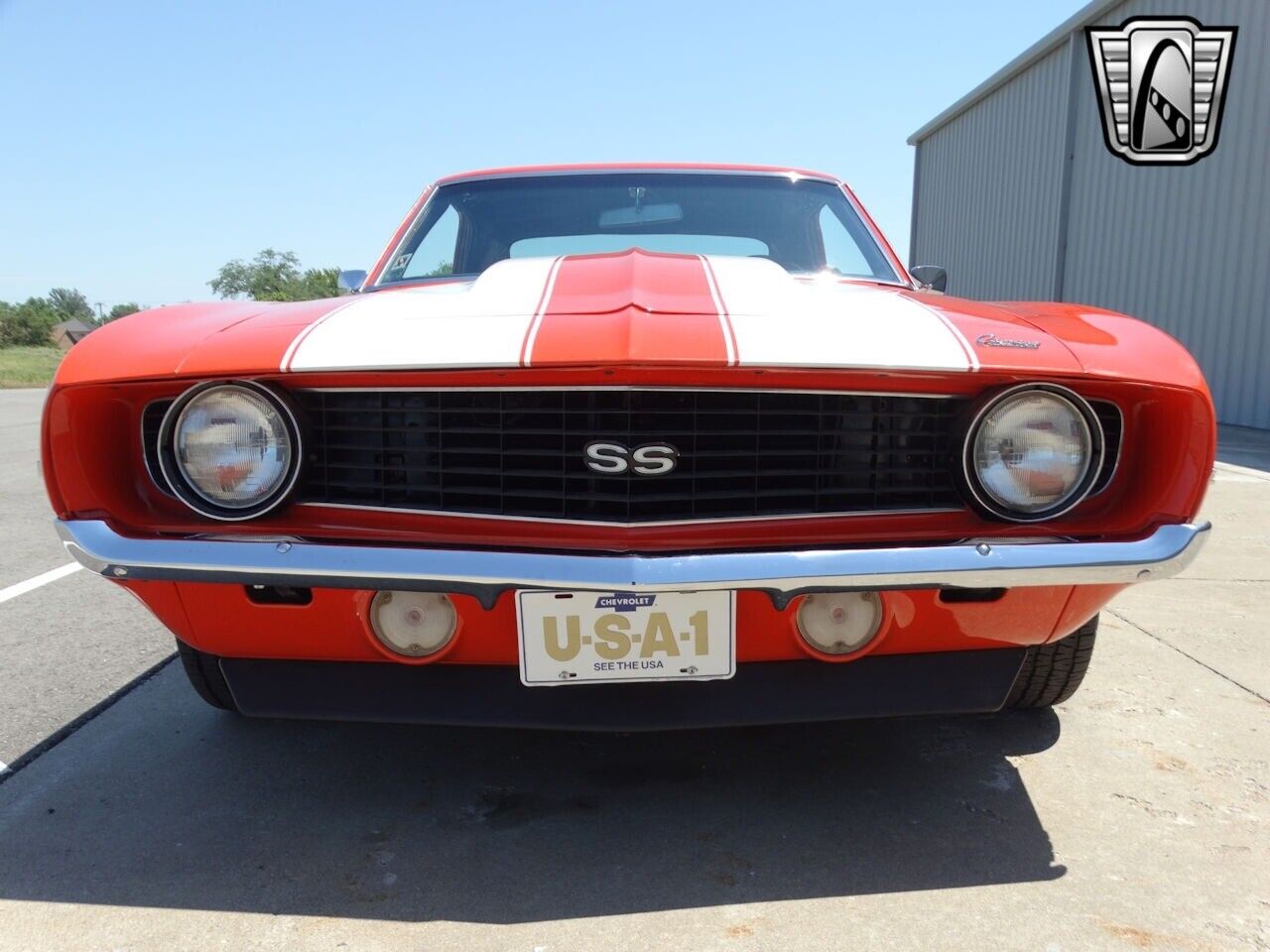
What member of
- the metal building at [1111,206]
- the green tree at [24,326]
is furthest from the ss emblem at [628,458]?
the green tree at [24,326]

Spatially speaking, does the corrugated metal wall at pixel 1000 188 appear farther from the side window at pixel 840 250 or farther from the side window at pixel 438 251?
the side window at pixel 438 251

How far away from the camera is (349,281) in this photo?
3002mm

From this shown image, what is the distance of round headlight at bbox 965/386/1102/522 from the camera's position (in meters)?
1.67

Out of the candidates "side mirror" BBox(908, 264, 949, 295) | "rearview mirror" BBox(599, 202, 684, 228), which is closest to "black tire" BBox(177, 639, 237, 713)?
"rearview mirror" BBox(599, 202, 684, 228)

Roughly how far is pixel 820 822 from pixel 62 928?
1311 millimetres

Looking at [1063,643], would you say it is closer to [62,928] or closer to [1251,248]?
[62,928]

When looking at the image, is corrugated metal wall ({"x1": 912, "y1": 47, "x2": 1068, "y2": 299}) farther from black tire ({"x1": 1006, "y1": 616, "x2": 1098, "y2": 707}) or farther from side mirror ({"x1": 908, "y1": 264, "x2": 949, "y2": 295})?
black tire ({"x1": 1006, "y1": 616, "x2": 1098, "y2": 707})

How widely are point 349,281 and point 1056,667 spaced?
226 cm

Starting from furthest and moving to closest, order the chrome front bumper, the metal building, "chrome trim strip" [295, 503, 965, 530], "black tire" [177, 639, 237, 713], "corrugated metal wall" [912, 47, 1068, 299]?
"corrugated metal wall" [912, 47, 1068, 299]
the metal building
"black tire" [177, 639, 237, 713]
"chrome trim strip" [295, 503, 965, 530]
the chrome front bumper

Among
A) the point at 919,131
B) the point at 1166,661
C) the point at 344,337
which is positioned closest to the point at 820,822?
the point at 344,337

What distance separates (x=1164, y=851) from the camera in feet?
5.74

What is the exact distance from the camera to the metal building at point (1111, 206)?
969 cm

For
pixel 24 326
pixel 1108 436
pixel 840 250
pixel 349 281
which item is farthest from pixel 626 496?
pixel 24 326

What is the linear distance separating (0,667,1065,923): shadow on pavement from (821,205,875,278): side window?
4.02ft
